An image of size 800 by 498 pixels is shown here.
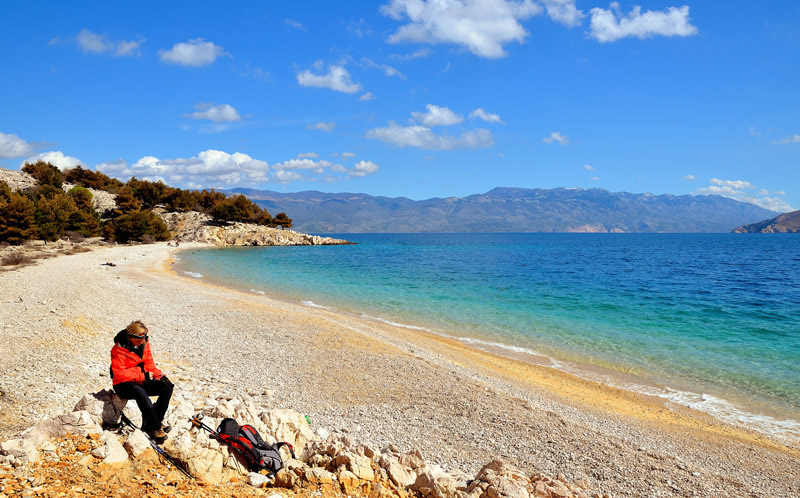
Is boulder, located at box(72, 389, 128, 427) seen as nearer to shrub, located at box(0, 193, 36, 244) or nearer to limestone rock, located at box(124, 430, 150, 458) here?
limestone rock, located at box(124, 430, 150, 458)

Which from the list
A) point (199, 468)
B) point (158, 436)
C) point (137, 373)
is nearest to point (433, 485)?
point (199, 468)

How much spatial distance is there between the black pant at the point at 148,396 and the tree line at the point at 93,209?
48324 millimetres

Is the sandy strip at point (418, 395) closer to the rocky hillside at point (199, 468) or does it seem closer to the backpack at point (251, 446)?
the rocky hillside at point (199, 468)

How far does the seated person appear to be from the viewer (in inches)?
236

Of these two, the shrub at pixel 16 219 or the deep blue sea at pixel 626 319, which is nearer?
the deep blue sea at pixel 626 319

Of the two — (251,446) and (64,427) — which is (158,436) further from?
(251,446)

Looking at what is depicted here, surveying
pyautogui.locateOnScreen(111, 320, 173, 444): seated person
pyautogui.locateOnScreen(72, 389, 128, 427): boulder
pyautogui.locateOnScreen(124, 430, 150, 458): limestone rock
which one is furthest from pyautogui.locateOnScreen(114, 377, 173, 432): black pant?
pyautogui.locateOnScreen(124, 430, 150, 458): limestone rock

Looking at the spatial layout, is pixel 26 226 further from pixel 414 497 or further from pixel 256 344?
pixel 414 497

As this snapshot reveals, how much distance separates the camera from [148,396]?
6121 mm

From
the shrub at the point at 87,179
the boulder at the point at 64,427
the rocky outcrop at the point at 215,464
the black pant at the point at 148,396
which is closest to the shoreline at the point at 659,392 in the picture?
the rocky outcrop at the point at 215,464

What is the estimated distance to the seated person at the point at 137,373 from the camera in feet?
19.7

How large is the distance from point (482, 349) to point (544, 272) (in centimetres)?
3108

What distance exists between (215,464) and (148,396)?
1614 millimetres

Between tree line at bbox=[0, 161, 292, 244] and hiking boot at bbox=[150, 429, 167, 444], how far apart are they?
4903 centimetres
